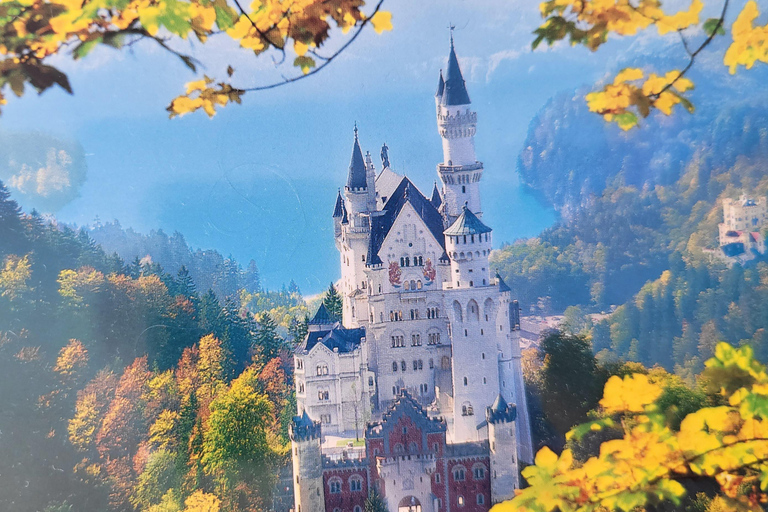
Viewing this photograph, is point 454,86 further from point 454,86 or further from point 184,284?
point 184,284

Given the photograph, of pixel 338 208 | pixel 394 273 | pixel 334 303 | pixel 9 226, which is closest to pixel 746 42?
pixel 394 273

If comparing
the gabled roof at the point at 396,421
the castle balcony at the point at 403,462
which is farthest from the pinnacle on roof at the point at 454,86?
the castle balcony at the point at 403,462

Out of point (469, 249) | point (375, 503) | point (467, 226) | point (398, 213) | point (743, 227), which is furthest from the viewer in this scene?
point (743, 227)

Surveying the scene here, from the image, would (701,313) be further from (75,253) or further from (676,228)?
(75,253)

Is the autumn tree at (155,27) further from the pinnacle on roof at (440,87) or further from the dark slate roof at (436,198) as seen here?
the dark slate roof at (436,198)

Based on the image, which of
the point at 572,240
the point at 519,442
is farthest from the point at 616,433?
the point at 572,240

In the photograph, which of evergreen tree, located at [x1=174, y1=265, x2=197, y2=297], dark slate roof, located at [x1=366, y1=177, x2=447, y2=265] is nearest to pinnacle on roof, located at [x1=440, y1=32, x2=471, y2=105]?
dark slate roof, located at [x1=366, y1=177, x2=447, y2=265]
